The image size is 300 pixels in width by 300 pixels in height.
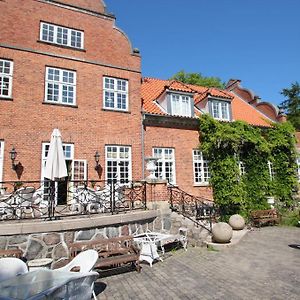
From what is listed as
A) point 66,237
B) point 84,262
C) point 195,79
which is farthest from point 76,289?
point 195,79

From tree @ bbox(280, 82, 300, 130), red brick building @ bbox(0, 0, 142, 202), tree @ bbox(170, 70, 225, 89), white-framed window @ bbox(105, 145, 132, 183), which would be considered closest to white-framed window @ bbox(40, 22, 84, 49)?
red brick building @ bbox(0, 0, 142, 202)

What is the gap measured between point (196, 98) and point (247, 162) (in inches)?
228

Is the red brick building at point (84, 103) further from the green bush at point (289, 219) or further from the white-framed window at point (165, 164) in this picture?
the green bush at point (289, 219)

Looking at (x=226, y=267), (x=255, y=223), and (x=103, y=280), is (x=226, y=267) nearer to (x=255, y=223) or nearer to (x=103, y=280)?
(x=103, y=280)

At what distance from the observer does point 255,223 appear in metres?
15.2

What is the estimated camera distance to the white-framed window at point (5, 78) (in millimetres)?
13031

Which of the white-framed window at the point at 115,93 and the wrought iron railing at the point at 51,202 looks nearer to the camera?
the wrought iron railing at the point at 51,202

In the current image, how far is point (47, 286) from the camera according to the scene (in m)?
4.43

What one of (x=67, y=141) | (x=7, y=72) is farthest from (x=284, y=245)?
(x=7, y=72)

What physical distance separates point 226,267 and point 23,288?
596cm

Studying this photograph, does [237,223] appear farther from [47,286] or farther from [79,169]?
[47,286]

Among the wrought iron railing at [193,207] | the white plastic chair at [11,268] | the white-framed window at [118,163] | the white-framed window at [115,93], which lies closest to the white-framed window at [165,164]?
the wrought iron railing at [193,207]

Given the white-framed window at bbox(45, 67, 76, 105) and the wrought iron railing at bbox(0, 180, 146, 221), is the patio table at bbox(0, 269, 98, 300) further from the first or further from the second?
the white-framed window at bbox(45, 67, 76, 105)

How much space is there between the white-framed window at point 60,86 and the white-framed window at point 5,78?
1651 mm
